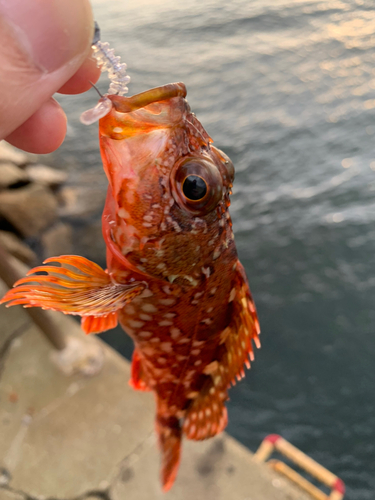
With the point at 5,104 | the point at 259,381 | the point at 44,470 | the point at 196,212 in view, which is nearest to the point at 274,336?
the point at 259,381

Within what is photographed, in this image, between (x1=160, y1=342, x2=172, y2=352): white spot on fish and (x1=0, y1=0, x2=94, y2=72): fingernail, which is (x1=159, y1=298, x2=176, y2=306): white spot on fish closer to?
(x1=160, y1=342, x2=172, y2=352): white spot on fish

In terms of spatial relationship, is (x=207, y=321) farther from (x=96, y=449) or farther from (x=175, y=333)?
(x=96, y=449)

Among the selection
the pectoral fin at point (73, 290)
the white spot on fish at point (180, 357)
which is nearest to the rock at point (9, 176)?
the white spot on fish at point (180, 357)

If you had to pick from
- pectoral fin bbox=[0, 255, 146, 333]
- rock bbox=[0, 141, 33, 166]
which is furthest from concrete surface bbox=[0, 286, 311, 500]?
rock bbox=[0, 141, 33, 166]

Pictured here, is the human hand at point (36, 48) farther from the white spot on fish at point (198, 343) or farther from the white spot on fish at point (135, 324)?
the white spot on fish at point (198, 343)

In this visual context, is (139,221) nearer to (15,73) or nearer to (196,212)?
(196,212)

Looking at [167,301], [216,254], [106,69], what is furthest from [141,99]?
[167,301]

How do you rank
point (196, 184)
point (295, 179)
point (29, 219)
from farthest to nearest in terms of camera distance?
point (295, 179) → point (29, 219) → point (196, 184)
